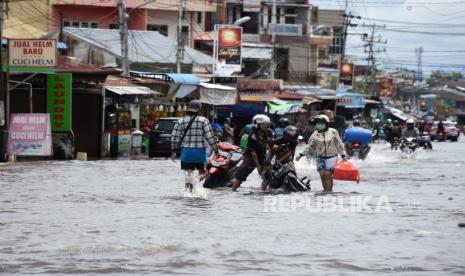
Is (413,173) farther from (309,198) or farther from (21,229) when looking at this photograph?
(21,229)

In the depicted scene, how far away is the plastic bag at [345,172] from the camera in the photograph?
1898cm

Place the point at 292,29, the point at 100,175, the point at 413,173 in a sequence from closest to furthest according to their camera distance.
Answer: the point at 100,175 → the point at 413,173 → the point at 292,29

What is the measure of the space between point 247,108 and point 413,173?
90.2 ft

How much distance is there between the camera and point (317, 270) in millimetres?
10055

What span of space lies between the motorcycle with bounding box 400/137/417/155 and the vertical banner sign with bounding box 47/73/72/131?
1452cm

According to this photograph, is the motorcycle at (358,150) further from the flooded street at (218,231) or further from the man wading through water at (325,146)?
the man wading through water at (325,146)

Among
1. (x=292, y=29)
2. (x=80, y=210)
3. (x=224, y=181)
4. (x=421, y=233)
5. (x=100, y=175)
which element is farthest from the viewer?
(x=292, y=29)

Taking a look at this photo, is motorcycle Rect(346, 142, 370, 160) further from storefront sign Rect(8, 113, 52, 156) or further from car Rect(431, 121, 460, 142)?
car Rect(431, 121, 460, 142)

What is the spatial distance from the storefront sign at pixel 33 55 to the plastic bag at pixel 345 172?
40.5ft

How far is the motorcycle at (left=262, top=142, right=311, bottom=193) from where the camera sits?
1947 cm

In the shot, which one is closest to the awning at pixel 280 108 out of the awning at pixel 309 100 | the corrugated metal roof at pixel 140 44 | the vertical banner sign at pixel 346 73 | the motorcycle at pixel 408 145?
the corrugated metal roof at pixel 140 44

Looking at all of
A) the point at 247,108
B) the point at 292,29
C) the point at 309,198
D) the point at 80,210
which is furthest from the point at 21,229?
the point at 292,29

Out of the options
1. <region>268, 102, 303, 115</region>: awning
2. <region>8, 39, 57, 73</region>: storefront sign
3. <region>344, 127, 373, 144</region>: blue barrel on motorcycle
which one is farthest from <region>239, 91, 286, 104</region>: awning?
<region>8, 39, 57, 73</region>: storefront sign

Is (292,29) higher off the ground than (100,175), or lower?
higher
